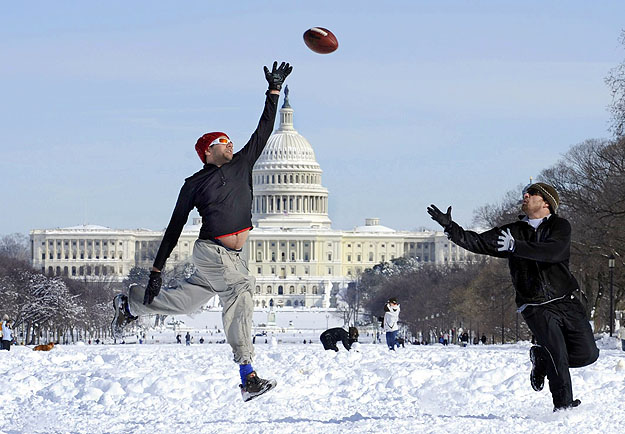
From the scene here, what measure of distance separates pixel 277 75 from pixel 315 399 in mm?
4067

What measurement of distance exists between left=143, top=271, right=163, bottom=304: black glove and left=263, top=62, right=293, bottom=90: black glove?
1.68 m

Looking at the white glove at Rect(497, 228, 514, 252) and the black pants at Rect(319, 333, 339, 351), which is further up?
the white glove at Rect(497, 228, 514, 252)

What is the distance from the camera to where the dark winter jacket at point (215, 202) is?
32.2ft

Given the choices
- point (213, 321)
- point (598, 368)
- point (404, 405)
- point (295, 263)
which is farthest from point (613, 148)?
point (295, 263)

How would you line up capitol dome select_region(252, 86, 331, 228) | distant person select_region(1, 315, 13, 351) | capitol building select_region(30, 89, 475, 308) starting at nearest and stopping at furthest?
1. distant person select_region(1, 315, 13, 351)
2. capitol building select_region(30, 89, 475, 308)
3. capitol dome select_region(252, 86, 331, 228)

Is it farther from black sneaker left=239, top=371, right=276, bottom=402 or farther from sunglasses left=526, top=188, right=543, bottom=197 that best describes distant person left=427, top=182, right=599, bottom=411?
black sneaker left=239, top=371, right=276, bottom=402

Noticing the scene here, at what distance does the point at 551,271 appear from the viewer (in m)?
10.9

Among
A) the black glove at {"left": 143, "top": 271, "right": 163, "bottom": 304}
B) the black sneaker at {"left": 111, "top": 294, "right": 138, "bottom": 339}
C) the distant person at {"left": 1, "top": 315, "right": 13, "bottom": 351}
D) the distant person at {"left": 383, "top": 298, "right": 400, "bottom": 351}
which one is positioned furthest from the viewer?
the distant person at {"left": 1, "top": 315, "right": 13, "bottom": 351}

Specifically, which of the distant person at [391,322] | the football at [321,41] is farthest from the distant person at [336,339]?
the football at [321,41]

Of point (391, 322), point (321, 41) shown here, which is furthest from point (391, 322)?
point (321, 41)

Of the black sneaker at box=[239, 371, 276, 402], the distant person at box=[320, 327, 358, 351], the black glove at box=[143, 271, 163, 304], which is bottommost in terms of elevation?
the black sneaker at box=[239, 371, 276, 402]

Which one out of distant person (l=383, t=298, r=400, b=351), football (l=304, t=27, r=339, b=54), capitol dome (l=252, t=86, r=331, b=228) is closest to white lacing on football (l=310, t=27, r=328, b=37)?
football (l=304, t=27, r=339, b=54)

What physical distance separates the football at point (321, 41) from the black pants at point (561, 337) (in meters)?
2.56

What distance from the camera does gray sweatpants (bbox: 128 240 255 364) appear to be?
389 inches
